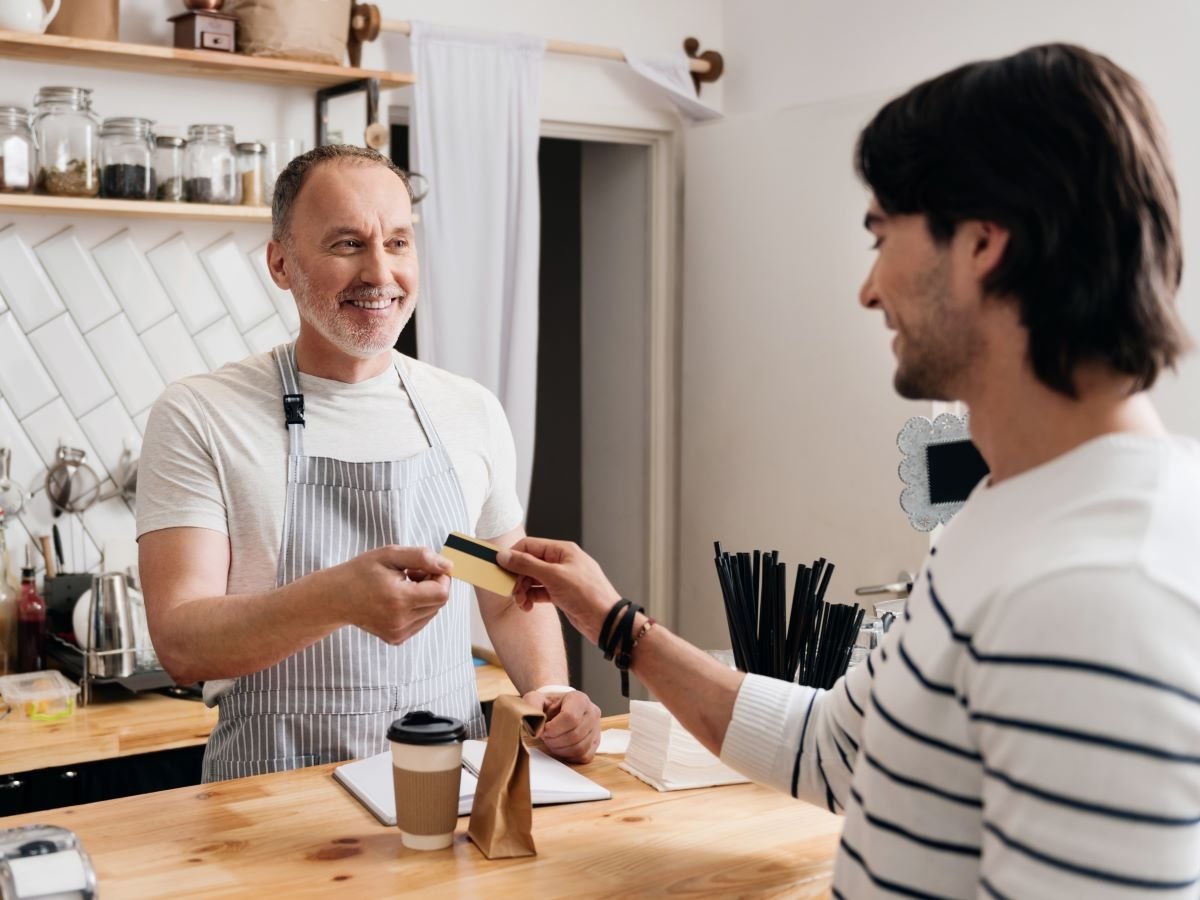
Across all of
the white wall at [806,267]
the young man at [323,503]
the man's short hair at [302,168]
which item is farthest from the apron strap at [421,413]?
the white wall at [806,267]

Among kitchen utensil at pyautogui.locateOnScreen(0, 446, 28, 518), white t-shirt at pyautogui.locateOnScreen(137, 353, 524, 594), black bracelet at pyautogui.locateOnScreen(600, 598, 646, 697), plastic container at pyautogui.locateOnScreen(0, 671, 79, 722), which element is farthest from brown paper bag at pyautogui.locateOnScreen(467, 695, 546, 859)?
kitchen utensil at pyautogui.locateOnScreen(0, 446, 28, 518)

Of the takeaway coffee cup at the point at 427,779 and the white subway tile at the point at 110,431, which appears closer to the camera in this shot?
the takeaway coffee cup at the point at 427,779

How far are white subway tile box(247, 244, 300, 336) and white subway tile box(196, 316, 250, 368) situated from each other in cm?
13

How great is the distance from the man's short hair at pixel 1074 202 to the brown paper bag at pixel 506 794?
708 millimetres

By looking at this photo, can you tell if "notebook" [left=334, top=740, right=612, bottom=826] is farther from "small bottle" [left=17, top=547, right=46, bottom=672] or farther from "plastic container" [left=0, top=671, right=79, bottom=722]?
"small bottle" [left=17, top=547, right=46, bottom=672]

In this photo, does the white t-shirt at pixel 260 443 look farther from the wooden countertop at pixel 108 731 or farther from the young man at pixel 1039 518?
the young man at pixel 1039 518

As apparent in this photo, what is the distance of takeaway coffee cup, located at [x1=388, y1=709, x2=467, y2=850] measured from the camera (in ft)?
4.45

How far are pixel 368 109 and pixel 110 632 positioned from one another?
1439mm

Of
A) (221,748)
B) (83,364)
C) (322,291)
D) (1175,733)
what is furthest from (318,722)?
(83,364)

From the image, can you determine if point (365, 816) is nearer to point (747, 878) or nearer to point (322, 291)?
point (747, 878)

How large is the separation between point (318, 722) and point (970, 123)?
4.25ft

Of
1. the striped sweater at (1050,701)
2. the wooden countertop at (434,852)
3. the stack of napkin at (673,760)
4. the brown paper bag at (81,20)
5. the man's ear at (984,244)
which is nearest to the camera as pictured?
the striped sweater at (1050,701)

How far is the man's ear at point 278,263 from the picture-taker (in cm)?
207

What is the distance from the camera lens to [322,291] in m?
1.97
